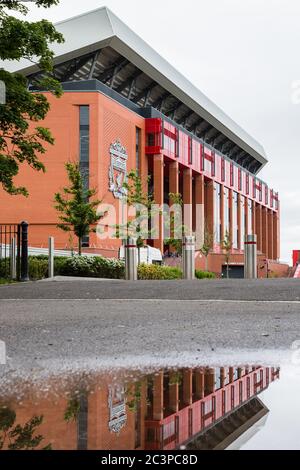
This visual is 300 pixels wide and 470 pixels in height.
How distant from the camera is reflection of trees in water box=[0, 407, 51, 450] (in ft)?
7.92

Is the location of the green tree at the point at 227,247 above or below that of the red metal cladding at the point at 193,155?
below

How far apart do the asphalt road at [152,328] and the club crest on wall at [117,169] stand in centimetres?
4414

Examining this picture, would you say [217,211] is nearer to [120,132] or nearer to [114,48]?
[120,132]

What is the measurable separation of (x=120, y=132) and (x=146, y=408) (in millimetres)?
57042

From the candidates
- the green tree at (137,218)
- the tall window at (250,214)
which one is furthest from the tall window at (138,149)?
the tall window at (250,214)

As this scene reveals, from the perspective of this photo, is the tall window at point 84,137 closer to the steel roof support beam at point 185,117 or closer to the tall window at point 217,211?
the steel roof support beam at point 185,117

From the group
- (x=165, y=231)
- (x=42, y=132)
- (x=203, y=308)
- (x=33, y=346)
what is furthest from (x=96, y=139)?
(x=33, y=346)

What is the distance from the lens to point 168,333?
6273mm

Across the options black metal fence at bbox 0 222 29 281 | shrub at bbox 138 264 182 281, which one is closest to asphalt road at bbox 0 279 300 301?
black metal fence at bbox 0 222 29 281

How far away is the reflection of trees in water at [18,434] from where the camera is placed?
2414 millimetres

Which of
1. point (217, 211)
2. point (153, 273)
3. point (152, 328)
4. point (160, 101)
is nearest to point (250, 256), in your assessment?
point (153, 273)

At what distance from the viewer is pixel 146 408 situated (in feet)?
10.0

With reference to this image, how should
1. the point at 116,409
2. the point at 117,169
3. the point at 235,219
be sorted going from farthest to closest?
the point at 235,219 → the point at 117,169 → the point at 116,409
